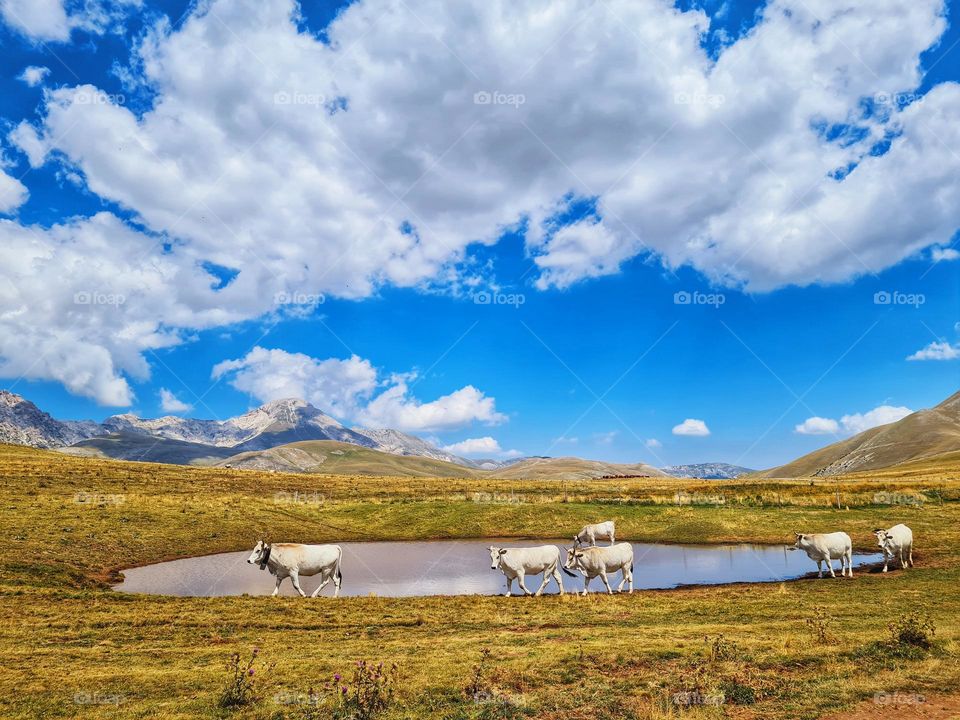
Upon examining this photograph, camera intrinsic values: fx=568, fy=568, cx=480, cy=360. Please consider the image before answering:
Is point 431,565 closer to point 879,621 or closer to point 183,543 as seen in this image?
point 183,543

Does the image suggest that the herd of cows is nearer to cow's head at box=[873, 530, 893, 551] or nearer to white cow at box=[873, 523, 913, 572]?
cow's head at box=[873, 530, 893, 551]

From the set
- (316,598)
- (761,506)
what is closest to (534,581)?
(316,598)

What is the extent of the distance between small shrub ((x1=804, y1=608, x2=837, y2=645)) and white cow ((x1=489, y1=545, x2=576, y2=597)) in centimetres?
1082

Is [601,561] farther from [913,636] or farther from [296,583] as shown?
[296,583]

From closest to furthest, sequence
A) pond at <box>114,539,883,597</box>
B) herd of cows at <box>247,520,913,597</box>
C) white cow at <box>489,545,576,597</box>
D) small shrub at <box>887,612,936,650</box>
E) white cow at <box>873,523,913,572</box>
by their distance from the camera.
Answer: small shrub at <box>887,612,936,650</box>
white cow at <box>489,545,576,597</box>
herd of cows at <box>247,520,913,597</box>
pond at <box>114,539,883,597</box>
white cow at <box>873,523,913,572</box>

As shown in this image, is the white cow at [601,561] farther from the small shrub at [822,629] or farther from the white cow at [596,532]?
the white cow at [596,532]

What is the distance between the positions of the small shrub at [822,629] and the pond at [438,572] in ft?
31.7

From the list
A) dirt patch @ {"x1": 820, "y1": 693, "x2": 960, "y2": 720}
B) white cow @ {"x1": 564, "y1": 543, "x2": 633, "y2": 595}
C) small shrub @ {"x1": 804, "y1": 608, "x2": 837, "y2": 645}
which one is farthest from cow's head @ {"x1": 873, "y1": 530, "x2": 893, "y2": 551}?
dirt patch @ {"x1": 820, "y1": 693, "x2": 960, "y2": 720}

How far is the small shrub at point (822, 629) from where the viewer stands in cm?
1627

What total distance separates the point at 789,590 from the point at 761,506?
31.2 metres

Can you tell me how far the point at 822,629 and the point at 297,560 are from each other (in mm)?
22120

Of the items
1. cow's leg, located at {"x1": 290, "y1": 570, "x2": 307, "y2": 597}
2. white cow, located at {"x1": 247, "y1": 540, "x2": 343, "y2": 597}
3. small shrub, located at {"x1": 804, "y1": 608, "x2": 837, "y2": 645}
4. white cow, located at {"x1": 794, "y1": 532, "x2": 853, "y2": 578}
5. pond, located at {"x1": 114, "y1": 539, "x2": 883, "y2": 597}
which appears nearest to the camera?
small shrub, located at {"x1": 804, "y1": 608, "x2": 837, "y2": 645}

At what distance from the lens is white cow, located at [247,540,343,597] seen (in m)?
27.7

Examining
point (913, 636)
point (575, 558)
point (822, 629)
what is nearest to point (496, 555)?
point (575, 558)
